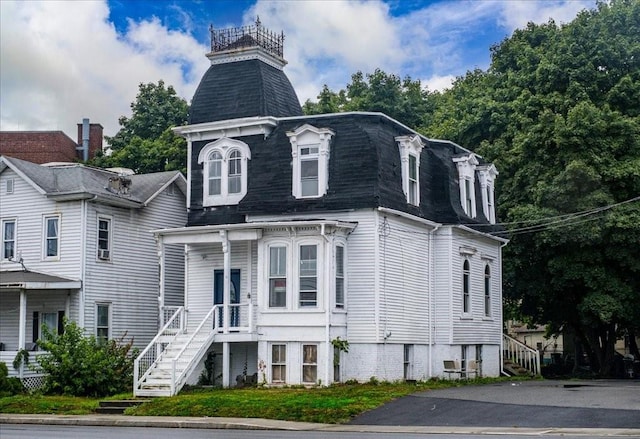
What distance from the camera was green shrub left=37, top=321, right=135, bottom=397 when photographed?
1309 inches

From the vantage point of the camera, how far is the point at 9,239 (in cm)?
3925

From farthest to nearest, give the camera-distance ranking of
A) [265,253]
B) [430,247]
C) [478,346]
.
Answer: [478,346] < [430,247] < [265,253]

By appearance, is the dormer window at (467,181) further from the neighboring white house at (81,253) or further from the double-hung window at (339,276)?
the neighboring white house at (81,253)

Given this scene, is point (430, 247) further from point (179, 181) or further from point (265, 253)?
point (179, 181)

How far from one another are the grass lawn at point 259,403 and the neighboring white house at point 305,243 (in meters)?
1.38

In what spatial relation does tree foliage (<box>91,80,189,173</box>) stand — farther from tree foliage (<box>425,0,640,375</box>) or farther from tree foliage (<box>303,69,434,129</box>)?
tree foliage (<box>425,0,640,375</box>)

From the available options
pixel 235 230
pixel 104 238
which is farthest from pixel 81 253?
pixel 235 230

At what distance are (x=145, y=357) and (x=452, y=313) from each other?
36.9 feet

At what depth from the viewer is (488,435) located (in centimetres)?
2186

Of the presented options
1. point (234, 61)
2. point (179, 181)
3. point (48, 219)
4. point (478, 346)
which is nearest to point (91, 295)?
point (48, 219)

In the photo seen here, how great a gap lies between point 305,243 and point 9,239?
42.3 feet

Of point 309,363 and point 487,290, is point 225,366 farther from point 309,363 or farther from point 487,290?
point 487,290

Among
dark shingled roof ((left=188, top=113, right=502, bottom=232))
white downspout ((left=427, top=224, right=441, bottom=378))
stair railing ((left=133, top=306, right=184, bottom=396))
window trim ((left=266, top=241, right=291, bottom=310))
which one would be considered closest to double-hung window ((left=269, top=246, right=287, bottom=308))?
window trim ((left=266, top=241, right=291, bottom=310))

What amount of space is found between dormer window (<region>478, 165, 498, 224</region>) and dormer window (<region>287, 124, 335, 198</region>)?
972 cm
